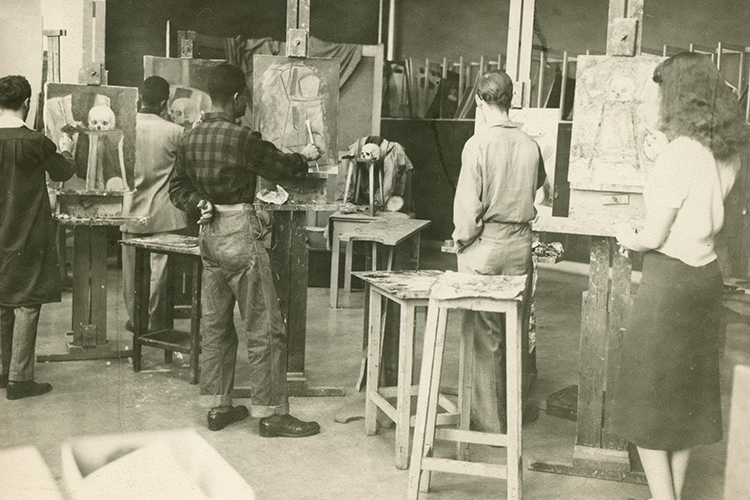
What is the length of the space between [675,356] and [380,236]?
3.51 meters

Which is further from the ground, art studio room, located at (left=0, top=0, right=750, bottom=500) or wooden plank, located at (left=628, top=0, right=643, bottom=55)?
wooden plank, located at (left=628, top=0, right=643, bottom=55)

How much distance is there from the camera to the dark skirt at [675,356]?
295 centimetres

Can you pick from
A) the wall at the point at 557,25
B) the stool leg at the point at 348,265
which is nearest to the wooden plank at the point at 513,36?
the stool leg at the point at 348,265

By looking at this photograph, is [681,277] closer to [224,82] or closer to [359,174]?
[224,82]

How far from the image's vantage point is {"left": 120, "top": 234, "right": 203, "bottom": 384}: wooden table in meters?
4.80

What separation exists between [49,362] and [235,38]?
206 inches

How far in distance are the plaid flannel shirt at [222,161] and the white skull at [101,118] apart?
127 centimetres

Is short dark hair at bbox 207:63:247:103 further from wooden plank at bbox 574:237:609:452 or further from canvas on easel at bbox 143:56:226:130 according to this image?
canvas on easel at bbox 143:56:226:130

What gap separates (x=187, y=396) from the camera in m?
4.56

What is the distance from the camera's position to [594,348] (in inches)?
143

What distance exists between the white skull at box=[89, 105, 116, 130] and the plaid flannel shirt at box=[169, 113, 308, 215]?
127cm

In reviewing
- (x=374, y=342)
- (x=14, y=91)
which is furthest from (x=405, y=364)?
(x=14, y=91)

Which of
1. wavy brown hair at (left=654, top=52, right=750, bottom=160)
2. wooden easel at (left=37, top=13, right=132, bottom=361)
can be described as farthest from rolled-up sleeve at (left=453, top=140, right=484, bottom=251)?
wooden easel at (left=37, top=13, right=132, bottom=361)

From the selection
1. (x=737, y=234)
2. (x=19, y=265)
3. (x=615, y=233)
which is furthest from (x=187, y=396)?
(x=737, y=234)
